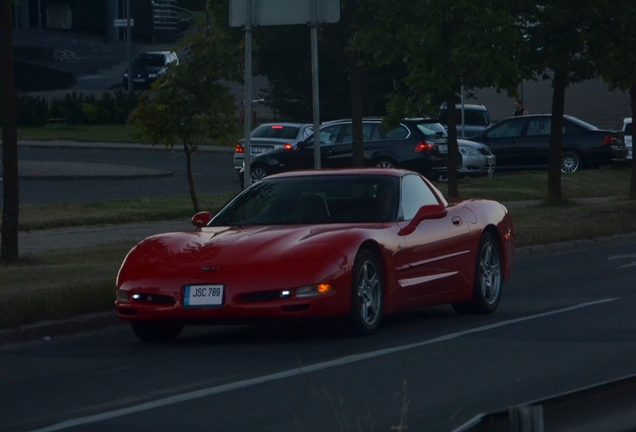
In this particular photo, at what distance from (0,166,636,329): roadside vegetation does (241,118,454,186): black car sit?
977mm

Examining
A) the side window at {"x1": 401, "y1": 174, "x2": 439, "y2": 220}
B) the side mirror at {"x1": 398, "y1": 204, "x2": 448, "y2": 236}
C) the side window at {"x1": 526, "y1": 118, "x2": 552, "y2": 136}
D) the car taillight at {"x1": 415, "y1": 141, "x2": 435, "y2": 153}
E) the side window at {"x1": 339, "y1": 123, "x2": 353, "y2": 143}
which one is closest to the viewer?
the side mirror at {"x1": 398, "y1": 204, "x2": 448, "y2": 236}

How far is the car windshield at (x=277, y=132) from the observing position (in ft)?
98.2

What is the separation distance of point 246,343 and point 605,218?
11641mm

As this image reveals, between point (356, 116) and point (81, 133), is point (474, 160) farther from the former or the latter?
point (81, 133)

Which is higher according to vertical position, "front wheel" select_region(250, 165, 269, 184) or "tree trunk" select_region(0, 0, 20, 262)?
"tree trunk" select_region(0, 0, 20, 262)

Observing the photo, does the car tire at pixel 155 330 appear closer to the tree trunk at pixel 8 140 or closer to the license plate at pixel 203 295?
the license plate at pixel 203 295

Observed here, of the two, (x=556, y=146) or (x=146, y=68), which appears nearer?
(x=556, y=146)

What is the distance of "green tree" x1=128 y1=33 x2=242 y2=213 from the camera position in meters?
17.7

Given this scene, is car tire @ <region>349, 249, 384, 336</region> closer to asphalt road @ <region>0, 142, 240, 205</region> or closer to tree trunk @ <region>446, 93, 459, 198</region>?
tree trunk @ <region>446, 93, 459, 198</region>

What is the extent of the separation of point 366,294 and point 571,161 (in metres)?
22.3

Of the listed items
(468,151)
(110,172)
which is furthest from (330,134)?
(110,172)

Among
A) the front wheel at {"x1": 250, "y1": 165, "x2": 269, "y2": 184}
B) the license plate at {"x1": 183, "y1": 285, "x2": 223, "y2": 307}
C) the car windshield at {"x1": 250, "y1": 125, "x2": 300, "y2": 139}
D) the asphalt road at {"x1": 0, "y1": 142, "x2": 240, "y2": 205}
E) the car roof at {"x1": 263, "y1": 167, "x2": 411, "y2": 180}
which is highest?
the car roof at {"x1": 263, "y1": 167, "x2": 411, "y2": 180}

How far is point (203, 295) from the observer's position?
343 inches

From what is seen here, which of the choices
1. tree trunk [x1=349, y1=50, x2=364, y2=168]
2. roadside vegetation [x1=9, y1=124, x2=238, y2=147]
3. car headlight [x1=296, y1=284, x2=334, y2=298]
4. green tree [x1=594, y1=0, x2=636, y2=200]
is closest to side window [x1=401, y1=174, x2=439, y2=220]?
car headlight [x1=296, y1=284, x2=334, y2=298]
